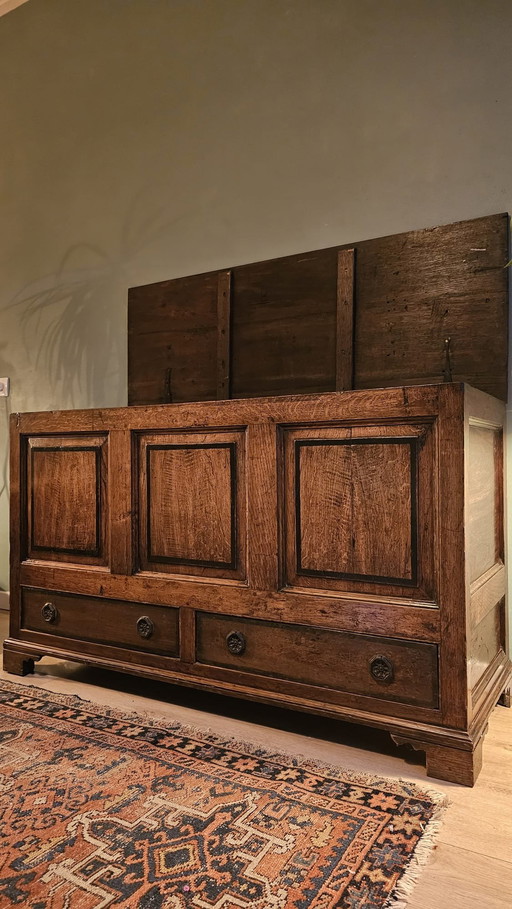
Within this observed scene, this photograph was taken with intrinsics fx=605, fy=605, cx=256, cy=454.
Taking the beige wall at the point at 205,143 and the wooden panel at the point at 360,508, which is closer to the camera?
the wooden panel at the point at 360,508

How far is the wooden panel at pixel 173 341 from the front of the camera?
2373 millimetres

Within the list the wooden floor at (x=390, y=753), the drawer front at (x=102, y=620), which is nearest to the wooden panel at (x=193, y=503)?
the drawer front at (x=102, y=620)

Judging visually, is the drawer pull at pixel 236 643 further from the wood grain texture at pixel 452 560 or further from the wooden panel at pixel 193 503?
the wood grain texture at pixel 452 560

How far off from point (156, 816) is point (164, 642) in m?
0.62

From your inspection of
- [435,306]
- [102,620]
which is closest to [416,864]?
[102,620]

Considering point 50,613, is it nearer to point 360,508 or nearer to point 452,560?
point 360,508

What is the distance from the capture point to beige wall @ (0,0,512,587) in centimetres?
196

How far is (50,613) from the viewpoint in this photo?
201 cm

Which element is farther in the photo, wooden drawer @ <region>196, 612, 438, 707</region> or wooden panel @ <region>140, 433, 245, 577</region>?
wooden panel @ <region>140, 433, 245, 577</region>

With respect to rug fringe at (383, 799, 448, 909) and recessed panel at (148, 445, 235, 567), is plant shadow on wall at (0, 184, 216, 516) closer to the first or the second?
recessed panel at (148, 445, 235, 567)

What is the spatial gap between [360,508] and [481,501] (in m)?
0.34

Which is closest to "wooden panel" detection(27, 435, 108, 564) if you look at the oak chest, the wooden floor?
the oak chest

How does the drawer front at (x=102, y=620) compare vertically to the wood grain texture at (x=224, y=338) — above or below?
below

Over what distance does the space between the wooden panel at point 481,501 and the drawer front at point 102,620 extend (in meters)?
0.85
